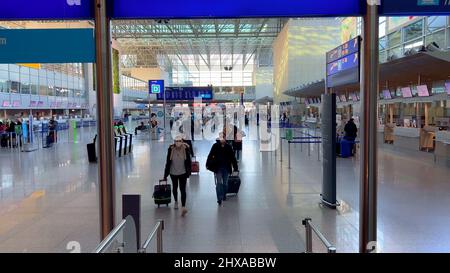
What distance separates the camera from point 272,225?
250 inches

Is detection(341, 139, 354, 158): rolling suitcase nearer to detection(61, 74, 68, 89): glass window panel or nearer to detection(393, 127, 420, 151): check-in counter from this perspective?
detection(393, 127, 420, 151): check-in counter

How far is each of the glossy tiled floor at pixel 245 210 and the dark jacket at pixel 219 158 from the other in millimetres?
755

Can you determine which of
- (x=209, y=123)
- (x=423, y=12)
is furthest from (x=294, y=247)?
(x=209, y=123)

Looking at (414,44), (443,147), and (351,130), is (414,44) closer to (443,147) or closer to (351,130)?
(351,130)

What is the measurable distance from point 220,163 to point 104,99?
196 inches

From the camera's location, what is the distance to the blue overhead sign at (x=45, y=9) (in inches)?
125

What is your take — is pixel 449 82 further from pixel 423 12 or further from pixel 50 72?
pixel 50 72

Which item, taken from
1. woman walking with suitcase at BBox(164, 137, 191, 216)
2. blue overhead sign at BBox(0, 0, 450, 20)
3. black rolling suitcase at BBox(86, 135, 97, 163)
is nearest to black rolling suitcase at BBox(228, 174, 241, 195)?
woman walking with suitcase at BBox(164, 137, 191, 216)

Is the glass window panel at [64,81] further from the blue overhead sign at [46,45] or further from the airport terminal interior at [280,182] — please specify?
the blue overhead sign at [46,45]

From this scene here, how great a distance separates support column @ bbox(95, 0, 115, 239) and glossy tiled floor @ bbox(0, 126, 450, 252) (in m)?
2.25

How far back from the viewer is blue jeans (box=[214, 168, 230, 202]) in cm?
791

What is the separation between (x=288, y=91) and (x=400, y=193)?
2851cm

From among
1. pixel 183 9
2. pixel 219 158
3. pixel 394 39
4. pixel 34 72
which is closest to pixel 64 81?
pixel 34 72

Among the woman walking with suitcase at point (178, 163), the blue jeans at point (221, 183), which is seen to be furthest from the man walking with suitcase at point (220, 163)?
the woman walking with suitcase at point (178, 163)
